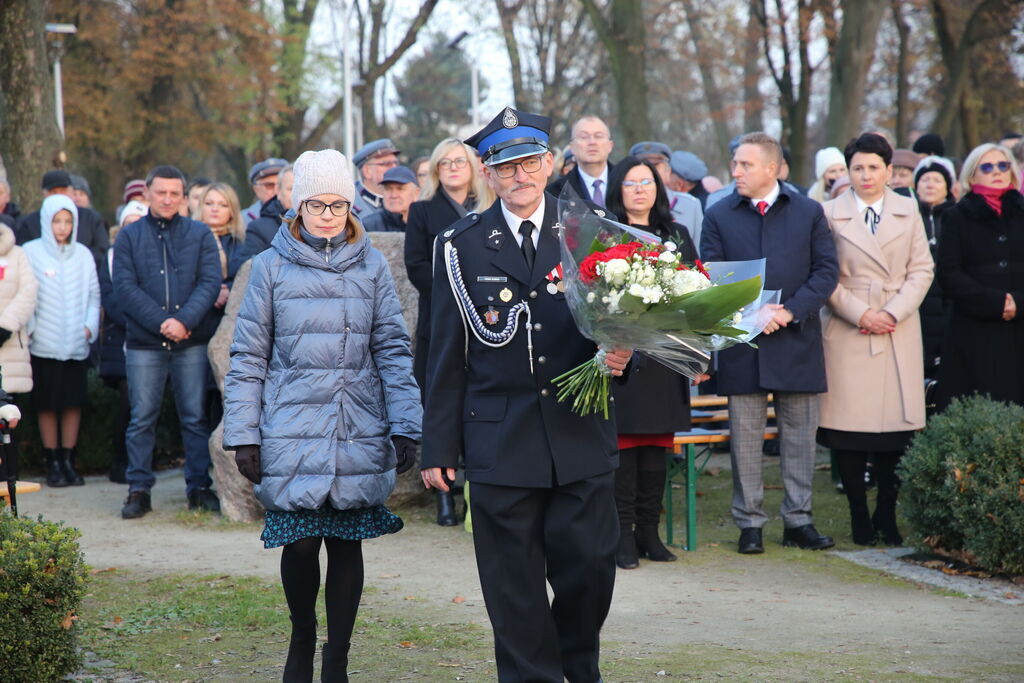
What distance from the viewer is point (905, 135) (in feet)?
83.7

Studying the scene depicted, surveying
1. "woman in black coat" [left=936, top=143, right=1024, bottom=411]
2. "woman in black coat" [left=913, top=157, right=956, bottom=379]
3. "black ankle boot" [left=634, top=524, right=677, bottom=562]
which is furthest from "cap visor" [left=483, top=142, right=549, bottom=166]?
"woman in black coat" [left=913, top=157, right=956, bottom=379]

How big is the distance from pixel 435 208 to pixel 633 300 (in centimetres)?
425

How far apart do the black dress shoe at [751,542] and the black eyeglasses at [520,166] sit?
405 centimetres

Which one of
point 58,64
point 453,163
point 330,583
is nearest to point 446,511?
point 453,163

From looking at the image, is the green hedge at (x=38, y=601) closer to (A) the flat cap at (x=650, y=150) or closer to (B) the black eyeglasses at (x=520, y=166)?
(B) the black eyeglasses at (x=520, y=166)

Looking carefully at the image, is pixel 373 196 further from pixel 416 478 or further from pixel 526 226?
pixel 526 226

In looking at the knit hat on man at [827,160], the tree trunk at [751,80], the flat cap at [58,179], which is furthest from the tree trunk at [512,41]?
the flat cap at [58,179]

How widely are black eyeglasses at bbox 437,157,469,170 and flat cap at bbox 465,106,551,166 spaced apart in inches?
143

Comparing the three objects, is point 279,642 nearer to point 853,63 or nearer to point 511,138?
point 511,138

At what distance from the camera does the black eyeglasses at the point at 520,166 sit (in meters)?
4.74

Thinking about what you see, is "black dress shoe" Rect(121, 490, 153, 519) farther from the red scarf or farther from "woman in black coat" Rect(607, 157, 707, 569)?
the red scarf

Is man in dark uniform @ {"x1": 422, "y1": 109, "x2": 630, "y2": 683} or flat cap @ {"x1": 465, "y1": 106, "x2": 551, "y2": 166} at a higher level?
flat cap @ {"x1": 465, "y1": 106, "x2": 551, "y2": 166}

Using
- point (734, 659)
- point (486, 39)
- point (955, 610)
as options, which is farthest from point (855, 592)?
point (486, 39)

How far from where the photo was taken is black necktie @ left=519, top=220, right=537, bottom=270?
479cm
